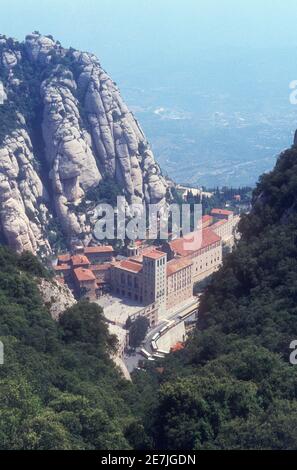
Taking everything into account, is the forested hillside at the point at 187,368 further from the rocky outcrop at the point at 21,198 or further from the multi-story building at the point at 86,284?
the rocky outcrop at the point at 21,198

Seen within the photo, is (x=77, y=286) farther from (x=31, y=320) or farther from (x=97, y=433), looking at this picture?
(x=97, y=433)

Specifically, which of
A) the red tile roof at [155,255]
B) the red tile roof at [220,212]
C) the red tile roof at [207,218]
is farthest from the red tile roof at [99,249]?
the red tile roof at [220,212]

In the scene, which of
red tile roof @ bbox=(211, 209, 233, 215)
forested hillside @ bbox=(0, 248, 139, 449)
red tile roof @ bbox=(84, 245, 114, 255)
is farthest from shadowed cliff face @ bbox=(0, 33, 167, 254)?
forested hillside @ bbox=(0, 248, 139, 449)

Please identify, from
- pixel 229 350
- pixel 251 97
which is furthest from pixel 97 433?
pixel 251 97

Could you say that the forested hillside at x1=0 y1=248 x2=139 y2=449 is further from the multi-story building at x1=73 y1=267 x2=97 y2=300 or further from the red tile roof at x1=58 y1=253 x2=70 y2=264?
the red tile roof at x1=58 y1=253 x2=70 y2=264

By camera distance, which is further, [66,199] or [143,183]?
[143,183]
